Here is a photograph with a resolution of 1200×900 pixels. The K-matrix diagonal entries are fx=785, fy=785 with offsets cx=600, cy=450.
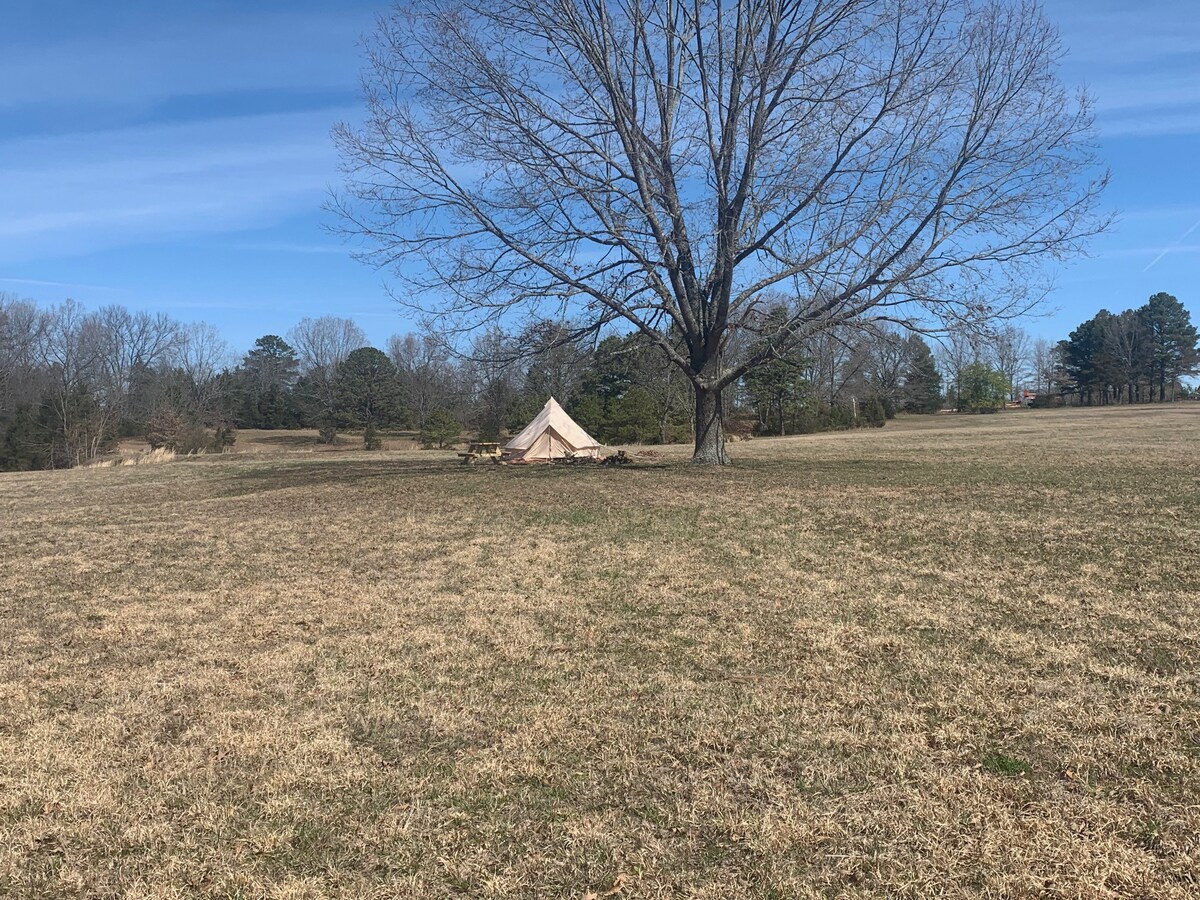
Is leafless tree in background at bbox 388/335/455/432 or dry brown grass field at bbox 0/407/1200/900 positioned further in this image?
leafless tree in background at bbox 388/335/455/432

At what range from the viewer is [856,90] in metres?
14.0

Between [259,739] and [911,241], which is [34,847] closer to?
[259,739]

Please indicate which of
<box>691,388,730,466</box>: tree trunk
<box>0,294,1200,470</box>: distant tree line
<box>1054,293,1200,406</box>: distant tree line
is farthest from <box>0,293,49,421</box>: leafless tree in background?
<box>1054,293,1200,406</box>: distant tree line

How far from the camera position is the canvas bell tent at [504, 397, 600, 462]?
20.2 meters

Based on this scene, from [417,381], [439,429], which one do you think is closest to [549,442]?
[439,429]

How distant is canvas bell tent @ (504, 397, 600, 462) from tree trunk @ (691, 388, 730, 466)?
4.43 m

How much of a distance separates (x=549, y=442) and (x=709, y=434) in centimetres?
539

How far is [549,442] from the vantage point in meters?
20.4

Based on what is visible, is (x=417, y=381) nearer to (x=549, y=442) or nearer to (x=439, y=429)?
(x=439, y=429)

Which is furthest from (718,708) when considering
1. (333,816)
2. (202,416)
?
(202,416)

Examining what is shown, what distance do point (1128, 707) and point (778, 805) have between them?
203cm

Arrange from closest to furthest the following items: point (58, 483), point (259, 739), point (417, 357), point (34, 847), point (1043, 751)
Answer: point (34, 847) → point (1043, 751) → point (259, 739) → point (58, 483) → point (417, 357)

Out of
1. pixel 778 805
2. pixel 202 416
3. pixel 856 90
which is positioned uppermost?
pixel 856 90

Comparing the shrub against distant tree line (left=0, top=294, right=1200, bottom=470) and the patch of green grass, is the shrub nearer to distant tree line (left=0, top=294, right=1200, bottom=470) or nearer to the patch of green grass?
distant tree line (left=0, top=294, right=1200, bottom=470)
